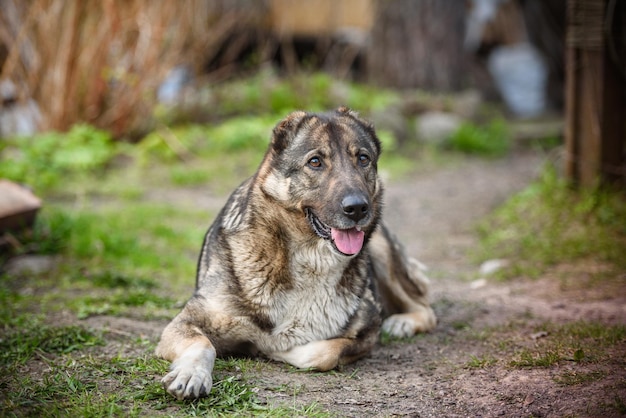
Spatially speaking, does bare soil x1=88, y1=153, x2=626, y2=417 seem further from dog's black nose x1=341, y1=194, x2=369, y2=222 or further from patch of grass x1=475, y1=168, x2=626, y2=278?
dog's black nose x1=341, y1=194, x2=369, y2=222

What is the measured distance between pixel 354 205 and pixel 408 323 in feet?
4.81

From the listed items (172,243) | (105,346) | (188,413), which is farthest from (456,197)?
(188,413)

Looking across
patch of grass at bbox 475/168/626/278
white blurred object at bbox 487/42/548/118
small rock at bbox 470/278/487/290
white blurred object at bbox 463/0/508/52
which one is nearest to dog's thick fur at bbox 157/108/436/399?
small rock at bbox 470/278/487/290

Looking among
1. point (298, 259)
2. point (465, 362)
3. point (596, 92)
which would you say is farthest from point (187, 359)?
point (596, 92)

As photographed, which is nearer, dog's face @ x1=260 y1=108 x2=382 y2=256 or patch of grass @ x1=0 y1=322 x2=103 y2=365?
dog's face @ x1=260 y1=108 x2=382 y2=256

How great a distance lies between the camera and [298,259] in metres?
4.36

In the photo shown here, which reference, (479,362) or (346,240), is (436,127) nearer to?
(479,362)

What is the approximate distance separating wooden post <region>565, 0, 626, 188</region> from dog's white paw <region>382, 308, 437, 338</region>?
9.41 ft

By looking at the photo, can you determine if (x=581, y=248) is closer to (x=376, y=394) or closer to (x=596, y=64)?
(x=596, y=64)

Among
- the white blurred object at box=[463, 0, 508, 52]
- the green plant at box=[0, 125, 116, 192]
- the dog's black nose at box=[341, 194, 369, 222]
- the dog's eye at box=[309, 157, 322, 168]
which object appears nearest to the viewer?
the dog's black nose at box=[341, 194, 369, 222]

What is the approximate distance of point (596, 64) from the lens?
271 inches

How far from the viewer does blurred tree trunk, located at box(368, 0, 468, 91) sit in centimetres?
1251

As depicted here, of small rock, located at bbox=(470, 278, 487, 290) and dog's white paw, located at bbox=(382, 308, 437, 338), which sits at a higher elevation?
dog's white paw, located at bbox=(382, 308, 437, 338)

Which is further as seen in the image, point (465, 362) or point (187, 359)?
point (465, 362)
